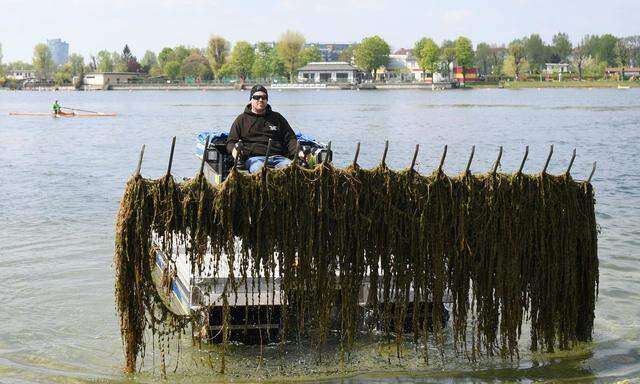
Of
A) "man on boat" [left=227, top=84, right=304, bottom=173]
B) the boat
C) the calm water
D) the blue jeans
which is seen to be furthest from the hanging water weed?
"man on boat" [left=227, top=84, right=304, bottom=173]

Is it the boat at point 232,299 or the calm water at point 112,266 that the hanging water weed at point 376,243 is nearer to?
the boat at point 232,299

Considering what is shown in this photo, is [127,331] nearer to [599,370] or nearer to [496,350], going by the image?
[496,350]

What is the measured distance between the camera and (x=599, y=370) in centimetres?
1121

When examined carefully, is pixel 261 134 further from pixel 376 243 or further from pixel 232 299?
pixel 376 243

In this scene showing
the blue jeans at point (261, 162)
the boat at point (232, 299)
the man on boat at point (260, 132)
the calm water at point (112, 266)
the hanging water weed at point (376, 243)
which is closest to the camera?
the hanging water weed at point (376, 243)

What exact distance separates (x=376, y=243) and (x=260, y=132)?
13.2 feet

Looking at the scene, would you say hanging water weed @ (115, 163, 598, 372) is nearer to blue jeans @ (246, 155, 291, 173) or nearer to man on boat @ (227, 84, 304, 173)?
blue jeans @ (246, 155, 291, 173)

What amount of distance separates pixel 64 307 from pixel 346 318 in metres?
5.85

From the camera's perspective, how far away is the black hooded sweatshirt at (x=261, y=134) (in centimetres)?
1338

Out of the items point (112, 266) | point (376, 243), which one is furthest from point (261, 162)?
point (376, 243)

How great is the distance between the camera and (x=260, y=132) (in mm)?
13430

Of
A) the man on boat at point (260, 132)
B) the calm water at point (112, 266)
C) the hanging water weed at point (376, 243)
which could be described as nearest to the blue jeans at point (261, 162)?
the man on boat at point (260, 132)

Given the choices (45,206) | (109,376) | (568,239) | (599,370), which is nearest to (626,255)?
(599,370)

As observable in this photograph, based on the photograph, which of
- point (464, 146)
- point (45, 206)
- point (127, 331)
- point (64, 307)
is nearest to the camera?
point (127, 331)
